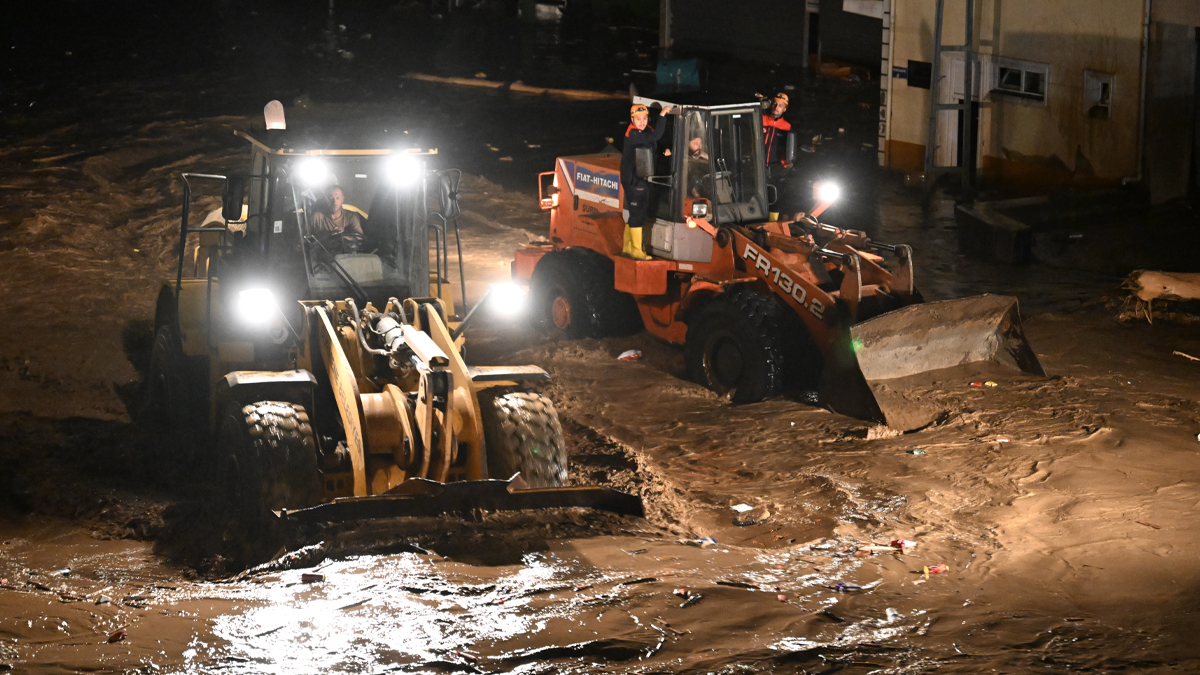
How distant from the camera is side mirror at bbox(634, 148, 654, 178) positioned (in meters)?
10.5

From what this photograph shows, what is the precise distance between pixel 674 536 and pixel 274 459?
2.28 metres

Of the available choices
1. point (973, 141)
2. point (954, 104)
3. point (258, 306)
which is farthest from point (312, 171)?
point (973, 141)

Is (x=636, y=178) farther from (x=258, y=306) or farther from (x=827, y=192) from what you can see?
(x=258, y=306)

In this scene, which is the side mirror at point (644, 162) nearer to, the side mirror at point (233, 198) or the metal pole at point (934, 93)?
the side mirror at point (233, 198)

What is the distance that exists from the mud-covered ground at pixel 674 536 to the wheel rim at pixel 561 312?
1.36ft

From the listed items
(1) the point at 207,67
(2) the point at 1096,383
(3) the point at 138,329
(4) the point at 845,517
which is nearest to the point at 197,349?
(3) the point at 138,329

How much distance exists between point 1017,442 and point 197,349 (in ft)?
18.9

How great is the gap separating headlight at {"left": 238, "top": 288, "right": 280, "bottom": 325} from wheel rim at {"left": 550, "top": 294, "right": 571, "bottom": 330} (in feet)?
14.6

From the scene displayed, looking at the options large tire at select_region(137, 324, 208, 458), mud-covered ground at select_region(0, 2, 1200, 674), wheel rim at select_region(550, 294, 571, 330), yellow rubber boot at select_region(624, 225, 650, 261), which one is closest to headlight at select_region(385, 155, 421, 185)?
large tire at select_region(137, 324, 208, 458)

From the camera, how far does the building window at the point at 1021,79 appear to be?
1719cm

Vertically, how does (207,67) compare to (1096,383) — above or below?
above

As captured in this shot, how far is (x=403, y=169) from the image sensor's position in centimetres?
794

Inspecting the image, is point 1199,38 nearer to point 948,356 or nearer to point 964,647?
point 948,356

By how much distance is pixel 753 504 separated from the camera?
7809mm
